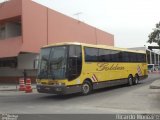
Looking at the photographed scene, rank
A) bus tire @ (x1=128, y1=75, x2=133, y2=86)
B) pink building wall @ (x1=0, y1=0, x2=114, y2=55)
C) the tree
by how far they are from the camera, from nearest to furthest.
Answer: bus tire @ (x1=128, y1=75, x2=133, y2=86), pink building wall @ (x1=0, y1=0, x2=114, y2=55), the tree

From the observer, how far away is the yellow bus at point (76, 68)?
58.3 ft

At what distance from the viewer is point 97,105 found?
1491 cm

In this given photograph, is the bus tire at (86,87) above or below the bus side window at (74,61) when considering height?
below

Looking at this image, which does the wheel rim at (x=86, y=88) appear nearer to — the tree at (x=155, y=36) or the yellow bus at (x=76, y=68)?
the yellow bus at (x=76, y=68)

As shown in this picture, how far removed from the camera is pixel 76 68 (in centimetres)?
1842

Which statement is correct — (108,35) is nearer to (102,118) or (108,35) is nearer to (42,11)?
(42,11)

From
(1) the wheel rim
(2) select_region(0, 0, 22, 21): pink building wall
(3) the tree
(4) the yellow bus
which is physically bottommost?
(1) the wheel rim

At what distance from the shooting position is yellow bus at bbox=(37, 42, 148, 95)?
699 inches

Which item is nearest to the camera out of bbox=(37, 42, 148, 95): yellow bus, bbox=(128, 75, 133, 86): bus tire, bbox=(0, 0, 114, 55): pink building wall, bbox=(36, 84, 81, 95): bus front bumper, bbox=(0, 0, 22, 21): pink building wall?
bbox=(36, 84, 81, 95): bus front bumper

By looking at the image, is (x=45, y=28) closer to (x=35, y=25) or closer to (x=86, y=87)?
(x=35, y=25)

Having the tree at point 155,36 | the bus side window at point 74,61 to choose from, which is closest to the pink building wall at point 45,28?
the tree at point 155,36

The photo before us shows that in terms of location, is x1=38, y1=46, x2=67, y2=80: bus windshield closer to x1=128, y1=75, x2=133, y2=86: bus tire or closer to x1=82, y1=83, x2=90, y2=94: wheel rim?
x1=82, y1=83, x2=90, y2=94: wheel rim

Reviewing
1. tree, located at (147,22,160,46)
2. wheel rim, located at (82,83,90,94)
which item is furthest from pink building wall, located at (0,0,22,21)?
tree, located at (147,22,160,46)

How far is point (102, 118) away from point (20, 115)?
3056 mm
